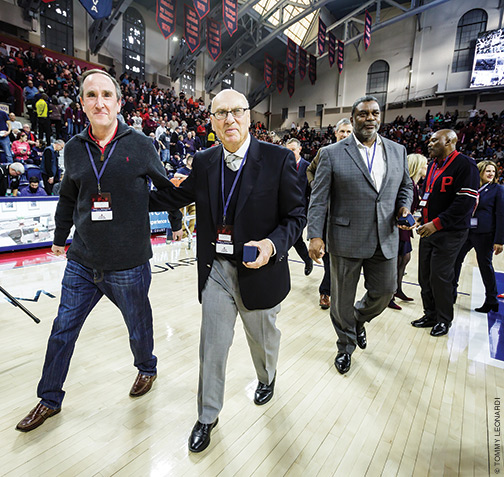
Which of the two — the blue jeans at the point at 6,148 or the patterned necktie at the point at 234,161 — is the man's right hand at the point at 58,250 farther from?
the blue jeans at the point at 6,148

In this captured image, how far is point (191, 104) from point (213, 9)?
4.80m

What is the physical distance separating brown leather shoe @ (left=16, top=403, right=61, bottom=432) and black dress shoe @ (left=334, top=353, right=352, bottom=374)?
5.77 feet

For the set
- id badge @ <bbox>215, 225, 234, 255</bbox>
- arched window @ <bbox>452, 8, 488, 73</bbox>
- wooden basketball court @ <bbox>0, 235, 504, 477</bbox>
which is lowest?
wooden basketball court @ <bbox>0, 235, 504, 477</bbox>

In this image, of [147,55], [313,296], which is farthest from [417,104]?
[313,296]

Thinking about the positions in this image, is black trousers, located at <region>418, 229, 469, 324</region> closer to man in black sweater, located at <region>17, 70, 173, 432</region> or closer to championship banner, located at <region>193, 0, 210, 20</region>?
man in black sweater, located at <region>17, 70, 173, 432</region>

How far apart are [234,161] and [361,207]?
0.95 meters

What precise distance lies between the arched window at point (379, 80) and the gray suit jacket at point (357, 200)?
2364 centimetres

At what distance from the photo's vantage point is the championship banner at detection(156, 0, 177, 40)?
1062cm

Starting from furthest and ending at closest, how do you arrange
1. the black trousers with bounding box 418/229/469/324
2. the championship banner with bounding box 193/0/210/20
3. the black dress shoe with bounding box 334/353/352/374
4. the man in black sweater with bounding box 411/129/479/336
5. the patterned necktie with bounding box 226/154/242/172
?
the championship banner with bounding box 193/0/210/20
the black trousers with bounding box 418/229/469/324
the man in black sweater with bounding box 411/129/479/336
the black dress shoe with bounding box 334/353/352/374
the patterned necktie with bounding box 226/154/242/172

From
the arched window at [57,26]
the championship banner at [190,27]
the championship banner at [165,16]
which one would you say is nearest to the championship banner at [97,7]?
the championship banner at [165,16]

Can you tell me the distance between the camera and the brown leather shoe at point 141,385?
1872mm

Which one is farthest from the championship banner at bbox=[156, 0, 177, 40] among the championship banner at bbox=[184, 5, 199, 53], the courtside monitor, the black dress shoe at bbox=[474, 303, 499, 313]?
the courtside monitor

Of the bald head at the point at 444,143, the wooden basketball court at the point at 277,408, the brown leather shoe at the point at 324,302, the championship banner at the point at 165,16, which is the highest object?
the championship banner at the point at 165,16

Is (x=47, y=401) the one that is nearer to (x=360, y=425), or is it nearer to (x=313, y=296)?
(x=360, y=425)
